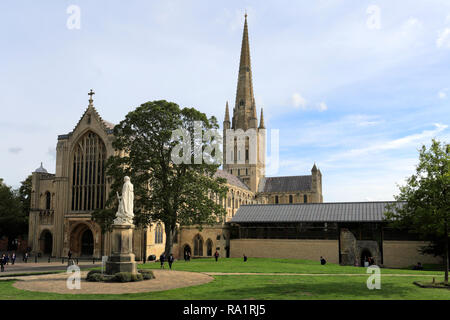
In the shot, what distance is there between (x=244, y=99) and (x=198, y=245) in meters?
54.8

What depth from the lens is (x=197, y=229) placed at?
50312mm

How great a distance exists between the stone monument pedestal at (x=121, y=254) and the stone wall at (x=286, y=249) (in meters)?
26.0

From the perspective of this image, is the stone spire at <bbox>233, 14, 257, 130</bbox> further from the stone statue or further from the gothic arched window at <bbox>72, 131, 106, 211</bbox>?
the stone statue

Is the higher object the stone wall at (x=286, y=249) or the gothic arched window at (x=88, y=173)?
the gothic arched window at (x=88, y=173)

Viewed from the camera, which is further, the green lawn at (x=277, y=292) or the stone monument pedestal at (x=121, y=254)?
the stone monument pedestal at (x=121, y=254)

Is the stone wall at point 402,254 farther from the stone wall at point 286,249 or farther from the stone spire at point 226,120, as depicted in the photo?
the stone spire at point 226,120

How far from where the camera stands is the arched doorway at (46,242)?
5209cm

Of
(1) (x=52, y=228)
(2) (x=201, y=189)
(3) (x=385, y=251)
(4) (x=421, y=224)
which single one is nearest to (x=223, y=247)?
(2) (x=201, y=189)

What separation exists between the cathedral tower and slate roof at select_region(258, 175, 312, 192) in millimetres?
2711

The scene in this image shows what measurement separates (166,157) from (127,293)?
63.5 ft

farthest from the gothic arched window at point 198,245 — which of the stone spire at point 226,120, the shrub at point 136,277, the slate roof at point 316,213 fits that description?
the stone spire at point 226,120

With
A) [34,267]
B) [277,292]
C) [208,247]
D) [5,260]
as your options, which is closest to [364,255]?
[208,247]

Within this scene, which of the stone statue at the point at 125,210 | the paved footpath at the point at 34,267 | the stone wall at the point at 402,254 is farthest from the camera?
the stone wall at the point at 402,254
